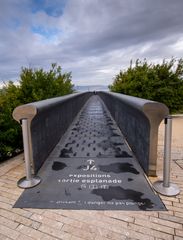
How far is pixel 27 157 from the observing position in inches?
116

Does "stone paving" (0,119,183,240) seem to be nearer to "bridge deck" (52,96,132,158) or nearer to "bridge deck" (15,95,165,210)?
"bridge deck" (15,95,165,210)

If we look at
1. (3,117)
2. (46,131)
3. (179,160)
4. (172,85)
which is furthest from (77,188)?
(172,85)

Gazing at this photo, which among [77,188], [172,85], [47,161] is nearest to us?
[77,188]

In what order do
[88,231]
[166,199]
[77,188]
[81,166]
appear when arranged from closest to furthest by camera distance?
[88,231] → [166,199] → [77,188] → [81,166]

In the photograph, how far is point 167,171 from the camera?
9.12 feet

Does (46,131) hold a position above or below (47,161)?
above

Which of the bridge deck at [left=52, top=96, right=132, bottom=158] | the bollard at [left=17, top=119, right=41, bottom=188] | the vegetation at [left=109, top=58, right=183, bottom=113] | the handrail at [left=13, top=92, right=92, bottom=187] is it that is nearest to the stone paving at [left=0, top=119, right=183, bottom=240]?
the bollard at [left=17, top=119, right=41, bottom=188]

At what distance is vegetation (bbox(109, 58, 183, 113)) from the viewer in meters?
10.3

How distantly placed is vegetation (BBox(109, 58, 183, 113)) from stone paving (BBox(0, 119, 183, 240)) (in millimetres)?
8290

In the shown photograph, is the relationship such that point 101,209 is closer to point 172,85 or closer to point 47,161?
point 47,161

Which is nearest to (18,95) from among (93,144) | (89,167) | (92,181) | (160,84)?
(93,144)

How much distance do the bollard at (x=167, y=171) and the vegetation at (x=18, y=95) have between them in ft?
10.5

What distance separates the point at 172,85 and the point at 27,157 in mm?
9672

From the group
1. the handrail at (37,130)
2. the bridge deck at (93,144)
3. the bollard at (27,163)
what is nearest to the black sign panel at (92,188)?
the bollard at (27,163)
